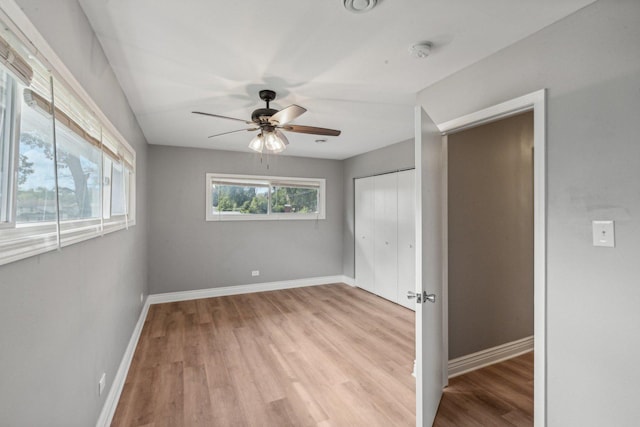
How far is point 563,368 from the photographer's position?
5.05ft

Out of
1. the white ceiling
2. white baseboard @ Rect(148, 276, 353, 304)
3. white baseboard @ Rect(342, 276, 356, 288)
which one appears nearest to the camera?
the white ceiling

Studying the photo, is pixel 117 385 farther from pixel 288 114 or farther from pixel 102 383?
pixel 288 114

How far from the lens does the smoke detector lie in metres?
1.79

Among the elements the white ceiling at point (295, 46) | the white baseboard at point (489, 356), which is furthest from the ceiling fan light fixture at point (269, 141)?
the white baseboard at point (489, 356)

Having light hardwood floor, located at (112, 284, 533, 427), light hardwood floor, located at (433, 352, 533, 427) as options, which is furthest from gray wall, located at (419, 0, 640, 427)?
light hardwood floor, located at (112, 284, 533, 427)

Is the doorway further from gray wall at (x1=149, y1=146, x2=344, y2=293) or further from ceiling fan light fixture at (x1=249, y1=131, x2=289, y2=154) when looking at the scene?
gray wall at (x1=149, y1=146, x2=344, y2=293)

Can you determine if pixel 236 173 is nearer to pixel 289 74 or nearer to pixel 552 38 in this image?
pixel 289 74

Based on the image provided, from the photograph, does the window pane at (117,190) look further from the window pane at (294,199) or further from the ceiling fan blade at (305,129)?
the window pane at (294,199)

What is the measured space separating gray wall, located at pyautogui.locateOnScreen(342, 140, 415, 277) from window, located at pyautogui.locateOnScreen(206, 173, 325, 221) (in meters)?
0.51

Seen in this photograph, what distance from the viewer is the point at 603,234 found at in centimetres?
138

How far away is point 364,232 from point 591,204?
12.7ft

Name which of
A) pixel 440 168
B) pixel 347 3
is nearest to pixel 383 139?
pixel 440 168

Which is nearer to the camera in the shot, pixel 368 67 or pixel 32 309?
pixel 32 309

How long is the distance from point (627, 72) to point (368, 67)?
1368mm
